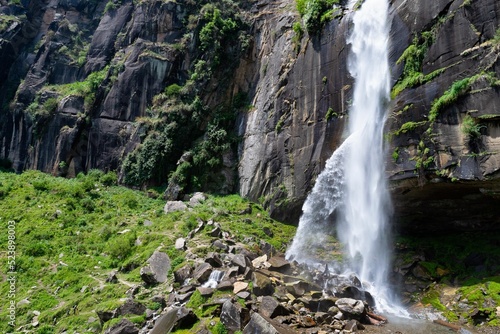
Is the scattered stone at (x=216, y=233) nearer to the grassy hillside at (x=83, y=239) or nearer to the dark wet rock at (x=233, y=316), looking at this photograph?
the grassy hillside at (x=83, y=239)

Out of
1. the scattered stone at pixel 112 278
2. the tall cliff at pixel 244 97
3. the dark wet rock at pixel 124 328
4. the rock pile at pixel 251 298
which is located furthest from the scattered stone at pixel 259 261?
the tall cliff at pixel 244 97

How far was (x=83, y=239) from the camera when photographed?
20922 millimetres

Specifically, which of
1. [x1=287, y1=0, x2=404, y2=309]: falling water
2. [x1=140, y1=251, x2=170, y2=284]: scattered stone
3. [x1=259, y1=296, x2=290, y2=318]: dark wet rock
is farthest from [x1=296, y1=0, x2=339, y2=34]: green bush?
[x1=259, y1=296, x2=290, y2=318]: dark wet rock

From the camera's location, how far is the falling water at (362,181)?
17.4 m

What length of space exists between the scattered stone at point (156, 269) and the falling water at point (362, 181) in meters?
6.68

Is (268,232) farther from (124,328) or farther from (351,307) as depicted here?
(124,328)

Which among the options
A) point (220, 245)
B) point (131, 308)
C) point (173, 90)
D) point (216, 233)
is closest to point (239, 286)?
point (131, 308)

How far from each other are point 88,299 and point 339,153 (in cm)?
1322

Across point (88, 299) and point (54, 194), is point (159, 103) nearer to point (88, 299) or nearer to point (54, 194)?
point (54, 194)

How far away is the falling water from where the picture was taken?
57.0 feet

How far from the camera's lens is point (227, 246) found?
16.0 meters

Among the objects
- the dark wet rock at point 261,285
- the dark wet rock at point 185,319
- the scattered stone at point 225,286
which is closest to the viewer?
the dark wet rock at point 185,319

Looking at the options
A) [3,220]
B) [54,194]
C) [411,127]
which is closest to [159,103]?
[54,194]

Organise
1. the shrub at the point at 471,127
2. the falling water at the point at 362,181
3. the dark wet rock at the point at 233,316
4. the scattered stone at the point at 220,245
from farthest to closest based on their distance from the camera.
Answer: the falling water at the point at 362,181 → the scattered stone at the point at 220,245 → the shrub at the point at 471,127 → the dark wet rock at the point at 233,316
